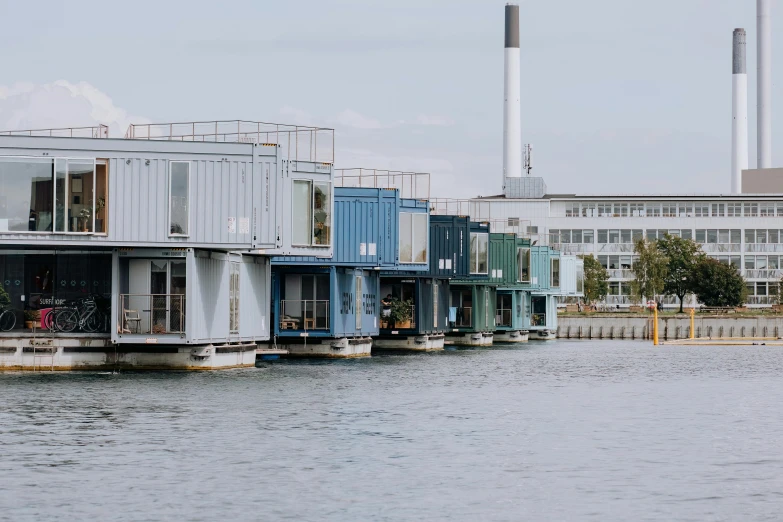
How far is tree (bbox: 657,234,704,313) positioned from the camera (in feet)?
536

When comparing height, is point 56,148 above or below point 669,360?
above

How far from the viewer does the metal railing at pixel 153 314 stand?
4650cm

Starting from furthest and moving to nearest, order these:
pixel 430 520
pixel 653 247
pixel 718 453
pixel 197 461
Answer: pixel 653 247 → pixel 718 453 → pixel 197 461 → pixel 430 520

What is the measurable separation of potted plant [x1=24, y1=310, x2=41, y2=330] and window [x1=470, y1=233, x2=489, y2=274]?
1664 inches

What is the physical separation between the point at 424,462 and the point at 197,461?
432 cm

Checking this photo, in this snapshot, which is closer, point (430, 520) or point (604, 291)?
point (430, 520)

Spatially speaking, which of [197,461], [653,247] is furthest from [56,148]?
[653,247]

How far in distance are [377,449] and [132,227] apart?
21.0 m

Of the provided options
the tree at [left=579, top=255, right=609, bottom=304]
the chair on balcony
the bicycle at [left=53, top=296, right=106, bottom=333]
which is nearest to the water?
the chair on balcony

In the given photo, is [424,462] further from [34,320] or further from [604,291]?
[604,291]

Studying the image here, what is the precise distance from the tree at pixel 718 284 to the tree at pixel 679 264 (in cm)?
255

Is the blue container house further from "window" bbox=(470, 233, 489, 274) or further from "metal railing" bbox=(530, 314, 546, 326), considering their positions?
"metal railing" bbox=(530, 314, 546, 326)

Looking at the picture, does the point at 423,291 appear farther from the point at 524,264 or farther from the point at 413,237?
the point at 524,264

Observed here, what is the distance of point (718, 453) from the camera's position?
1115 inches
